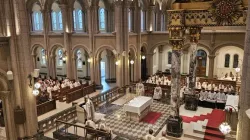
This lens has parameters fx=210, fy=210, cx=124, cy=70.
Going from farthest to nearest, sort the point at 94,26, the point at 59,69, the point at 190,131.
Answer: the point at 59,69 → the point at 94,26 → the point at 190,131

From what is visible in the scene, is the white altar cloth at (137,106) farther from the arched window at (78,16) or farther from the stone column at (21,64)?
the arched window at (78,16)

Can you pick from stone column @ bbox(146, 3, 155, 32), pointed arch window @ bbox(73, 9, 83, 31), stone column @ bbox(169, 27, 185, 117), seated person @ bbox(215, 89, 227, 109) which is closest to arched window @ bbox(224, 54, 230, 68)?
stone column @ bbox(146, 3, 155, 32)

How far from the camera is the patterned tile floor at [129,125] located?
11.9m

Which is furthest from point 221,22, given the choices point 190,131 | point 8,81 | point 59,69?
point 59,69

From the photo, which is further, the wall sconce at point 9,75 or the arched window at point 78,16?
the arched window at point 78,16

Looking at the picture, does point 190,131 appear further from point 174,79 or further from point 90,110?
point 90,110

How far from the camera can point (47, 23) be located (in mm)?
23641

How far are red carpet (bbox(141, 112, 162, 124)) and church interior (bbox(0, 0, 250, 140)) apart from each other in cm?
7

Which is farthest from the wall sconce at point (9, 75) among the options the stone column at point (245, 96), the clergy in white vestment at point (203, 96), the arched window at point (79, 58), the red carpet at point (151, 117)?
the arched window at point (79, 58)

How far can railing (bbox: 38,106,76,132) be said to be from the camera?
12135 mm

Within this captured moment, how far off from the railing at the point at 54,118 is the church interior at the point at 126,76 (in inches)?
2.3

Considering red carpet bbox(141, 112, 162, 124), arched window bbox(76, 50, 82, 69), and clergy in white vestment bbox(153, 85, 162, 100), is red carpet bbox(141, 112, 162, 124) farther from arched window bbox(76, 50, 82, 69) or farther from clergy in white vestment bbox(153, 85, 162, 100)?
arched window bbox(76, 50, 82, 69)

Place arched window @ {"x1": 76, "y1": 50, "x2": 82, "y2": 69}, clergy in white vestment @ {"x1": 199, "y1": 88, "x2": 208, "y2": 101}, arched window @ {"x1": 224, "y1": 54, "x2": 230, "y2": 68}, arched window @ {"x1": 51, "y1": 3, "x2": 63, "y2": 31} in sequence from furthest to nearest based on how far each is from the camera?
arched window @ {"x1": 76, "y1": 50, "x2": 82, "y2": 69} → arched window @ {"x1": 51, "y1": 3, "x2": 63, "y2": 31} → arched window @ {"x1": 224, "y1": 54, "x2": 230, "y2": 68} → clergy in white vestment @ {"x1": 199, "y1": 88, "x2": 208, "y2": 101}

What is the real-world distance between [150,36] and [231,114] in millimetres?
15040
